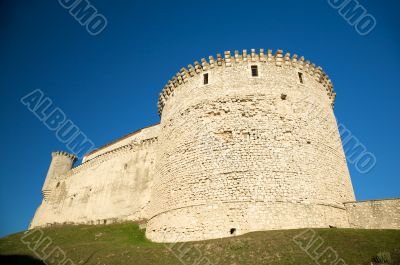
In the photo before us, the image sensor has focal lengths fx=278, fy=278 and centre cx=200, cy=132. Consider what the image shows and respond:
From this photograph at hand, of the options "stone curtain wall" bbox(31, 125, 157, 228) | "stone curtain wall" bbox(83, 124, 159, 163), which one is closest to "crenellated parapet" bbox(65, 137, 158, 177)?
"stone curtain wall" bbox(31, 125, 157, 228)

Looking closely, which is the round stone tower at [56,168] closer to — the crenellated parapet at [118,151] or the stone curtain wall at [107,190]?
the stone curtain wall at [107,190]

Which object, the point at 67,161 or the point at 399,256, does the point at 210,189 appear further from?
the point at 67,161

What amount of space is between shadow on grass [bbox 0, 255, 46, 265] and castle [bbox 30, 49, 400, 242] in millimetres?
5272

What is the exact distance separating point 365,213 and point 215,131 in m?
7.86

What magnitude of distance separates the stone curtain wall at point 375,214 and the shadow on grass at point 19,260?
1390cm

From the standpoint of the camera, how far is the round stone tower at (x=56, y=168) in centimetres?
3503

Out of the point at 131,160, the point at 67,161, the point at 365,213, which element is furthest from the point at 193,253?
the point at 67,161

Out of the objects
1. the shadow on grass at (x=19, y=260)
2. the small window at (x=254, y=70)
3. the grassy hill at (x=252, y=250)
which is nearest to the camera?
the grassy hill at (x=252, y=250)

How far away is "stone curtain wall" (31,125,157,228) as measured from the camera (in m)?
22.9

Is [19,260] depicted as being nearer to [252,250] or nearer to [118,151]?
[252,250]

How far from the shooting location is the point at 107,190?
2584 centimetres

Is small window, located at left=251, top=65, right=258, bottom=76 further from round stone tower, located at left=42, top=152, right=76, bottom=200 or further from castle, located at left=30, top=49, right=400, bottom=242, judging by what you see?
round stone tower, located at left=42, top=152, right=76, bottom=200

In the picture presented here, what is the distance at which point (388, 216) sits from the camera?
12.2 metres

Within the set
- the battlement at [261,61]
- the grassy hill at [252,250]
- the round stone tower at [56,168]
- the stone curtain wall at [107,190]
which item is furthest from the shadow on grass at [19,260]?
the round stone tower at [56,168]
